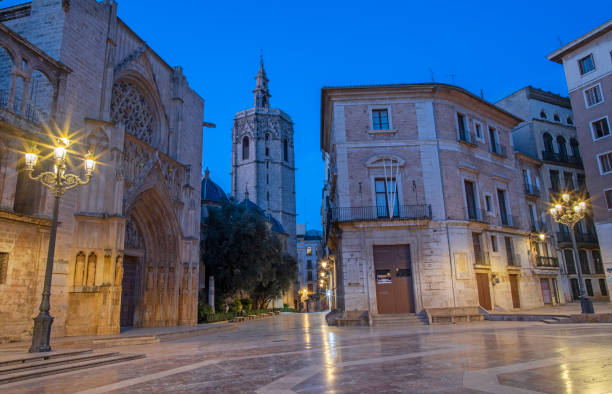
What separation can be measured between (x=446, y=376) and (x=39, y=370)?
7971 mm

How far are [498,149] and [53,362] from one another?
2609 centimetres

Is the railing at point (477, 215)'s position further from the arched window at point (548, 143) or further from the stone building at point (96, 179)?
the stone building at point (96, 179)

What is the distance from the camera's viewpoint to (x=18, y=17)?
18078mm

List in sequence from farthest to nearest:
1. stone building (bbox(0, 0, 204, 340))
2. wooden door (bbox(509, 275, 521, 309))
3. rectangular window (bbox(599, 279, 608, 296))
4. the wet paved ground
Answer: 1. rectangular window (bbox(599, 279, 608, 296))
2. wooden door (bbox(509, 275, 521, 309))
3. stone building (bbox(0, 0, 204, 340))
4. the wet paved ground

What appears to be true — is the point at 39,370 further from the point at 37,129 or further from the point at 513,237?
the point at 513,237

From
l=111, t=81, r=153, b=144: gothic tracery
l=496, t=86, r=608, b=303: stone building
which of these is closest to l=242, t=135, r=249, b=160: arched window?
l=496, t=86, r=608, b=303: stone building

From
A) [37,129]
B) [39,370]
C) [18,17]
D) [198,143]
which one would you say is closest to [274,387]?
[39,370]

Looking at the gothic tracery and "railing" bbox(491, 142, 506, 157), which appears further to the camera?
"railing" bbox(491, 142, 506, 157)

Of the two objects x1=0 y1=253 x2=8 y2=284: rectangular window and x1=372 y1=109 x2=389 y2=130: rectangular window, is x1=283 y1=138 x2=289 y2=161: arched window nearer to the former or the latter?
x1=372 y1=109 x2=389 y2=130: rectangular window

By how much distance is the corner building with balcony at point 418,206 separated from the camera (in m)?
→ 20.5

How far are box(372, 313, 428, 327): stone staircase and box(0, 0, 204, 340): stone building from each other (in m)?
11.1

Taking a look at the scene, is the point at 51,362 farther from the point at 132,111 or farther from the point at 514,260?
the point at 514,260

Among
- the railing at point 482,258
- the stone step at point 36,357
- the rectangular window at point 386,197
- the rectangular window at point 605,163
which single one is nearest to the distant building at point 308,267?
the rectangular window at point 605,163

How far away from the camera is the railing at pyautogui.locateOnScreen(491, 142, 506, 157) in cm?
2638
